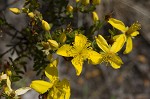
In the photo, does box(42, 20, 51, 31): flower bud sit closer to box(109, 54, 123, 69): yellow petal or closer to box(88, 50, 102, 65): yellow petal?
box(88, 50, 102, 65): yellow petal

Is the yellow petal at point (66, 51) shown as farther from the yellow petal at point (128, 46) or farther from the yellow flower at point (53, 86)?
the yellow petal at point (128, 46)

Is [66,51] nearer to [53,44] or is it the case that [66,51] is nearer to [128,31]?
[53,44]

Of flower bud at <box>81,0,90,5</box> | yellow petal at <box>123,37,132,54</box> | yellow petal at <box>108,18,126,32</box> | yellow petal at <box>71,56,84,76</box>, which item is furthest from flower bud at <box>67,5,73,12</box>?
yellow petal at <box>123,37,132,54</box>

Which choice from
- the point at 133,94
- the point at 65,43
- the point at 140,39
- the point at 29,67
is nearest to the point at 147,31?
the point at 140,39

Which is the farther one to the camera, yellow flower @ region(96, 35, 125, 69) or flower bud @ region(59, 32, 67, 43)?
yellow flower @ region(96, 35, 125, 69)

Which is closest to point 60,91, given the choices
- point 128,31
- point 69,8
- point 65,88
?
point 65,88

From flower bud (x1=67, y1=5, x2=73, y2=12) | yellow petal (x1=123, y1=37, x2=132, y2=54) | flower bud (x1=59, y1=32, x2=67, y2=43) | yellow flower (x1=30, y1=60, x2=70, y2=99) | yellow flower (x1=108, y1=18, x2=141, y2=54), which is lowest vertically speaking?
yellow petal (x1=123, y1=37, x2=132, y2=54)
